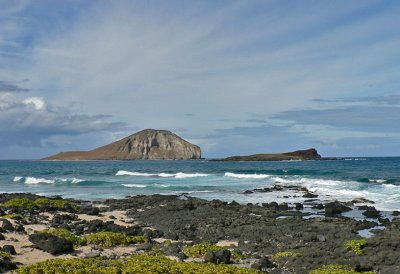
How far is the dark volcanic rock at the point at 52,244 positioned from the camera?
45.9ft

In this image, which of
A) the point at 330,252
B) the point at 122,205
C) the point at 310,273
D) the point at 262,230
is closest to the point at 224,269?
Answer: the point at 310,273

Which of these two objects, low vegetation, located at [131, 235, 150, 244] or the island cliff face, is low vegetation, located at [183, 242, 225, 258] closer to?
low vegetation, located at [131, 235, 150, 244]

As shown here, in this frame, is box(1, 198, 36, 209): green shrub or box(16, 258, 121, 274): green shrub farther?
box(1, 198, 36, 209): green shrub

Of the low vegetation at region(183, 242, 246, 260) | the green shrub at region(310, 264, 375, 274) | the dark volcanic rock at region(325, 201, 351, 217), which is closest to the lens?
the green shrub at region(310, 264, 375, 274)

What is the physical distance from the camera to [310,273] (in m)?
12.1

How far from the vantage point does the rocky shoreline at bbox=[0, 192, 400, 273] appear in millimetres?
13312

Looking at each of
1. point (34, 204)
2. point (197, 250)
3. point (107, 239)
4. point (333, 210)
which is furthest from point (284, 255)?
point (34, 204)

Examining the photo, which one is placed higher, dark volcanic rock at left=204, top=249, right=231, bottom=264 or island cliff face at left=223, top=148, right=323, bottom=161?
island cliff face at left=223, top=148, right=323, bottom=161

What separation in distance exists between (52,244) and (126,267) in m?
3.86

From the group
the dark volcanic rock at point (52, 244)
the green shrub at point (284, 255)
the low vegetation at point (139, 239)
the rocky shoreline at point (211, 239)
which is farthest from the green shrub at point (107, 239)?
the green shrub at point (284, 255)

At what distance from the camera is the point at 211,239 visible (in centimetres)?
1744

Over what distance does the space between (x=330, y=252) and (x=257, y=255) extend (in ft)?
7.53

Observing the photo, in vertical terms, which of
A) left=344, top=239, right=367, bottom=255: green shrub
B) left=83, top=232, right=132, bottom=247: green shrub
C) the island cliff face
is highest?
the island cliff face

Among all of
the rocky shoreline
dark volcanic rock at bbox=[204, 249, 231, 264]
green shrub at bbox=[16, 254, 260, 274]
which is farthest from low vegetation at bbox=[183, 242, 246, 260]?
green shrub at bbox=[16, 254, 260, 274]
